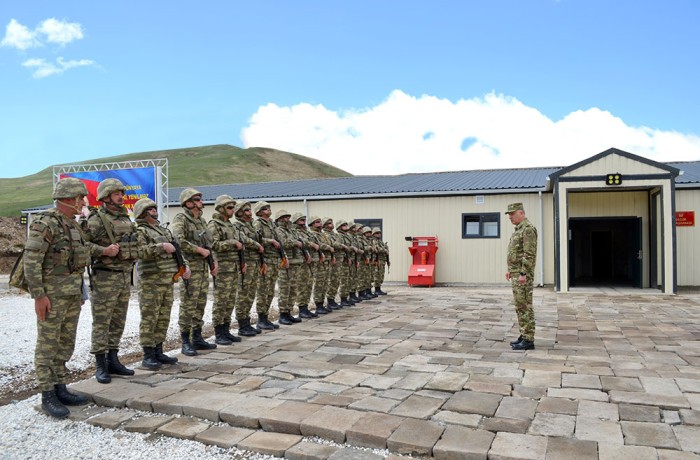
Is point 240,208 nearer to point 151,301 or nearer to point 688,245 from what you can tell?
point 151,301

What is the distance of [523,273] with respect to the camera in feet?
20.9

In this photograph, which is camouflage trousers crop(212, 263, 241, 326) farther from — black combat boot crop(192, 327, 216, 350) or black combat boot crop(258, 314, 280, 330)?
black combat boot crop(258, 314, 280, 330)

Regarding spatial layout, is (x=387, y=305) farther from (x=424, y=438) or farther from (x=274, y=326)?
(x=424, y=438)

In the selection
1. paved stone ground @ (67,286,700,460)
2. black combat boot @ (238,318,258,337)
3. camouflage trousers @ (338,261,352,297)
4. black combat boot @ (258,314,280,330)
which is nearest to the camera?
paved stone ground @ (67,286,700,460)

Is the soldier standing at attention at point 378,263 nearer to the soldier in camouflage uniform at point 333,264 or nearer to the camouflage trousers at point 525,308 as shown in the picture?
the soldier in camouflage uniform at point 333,264

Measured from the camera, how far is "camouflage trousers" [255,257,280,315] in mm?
7699

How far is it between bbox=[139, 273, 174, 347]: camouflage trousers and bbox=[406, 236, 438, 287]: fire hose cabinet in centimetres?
1025

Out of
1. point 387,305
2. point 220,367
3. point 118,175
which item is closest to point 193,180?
point 118,175

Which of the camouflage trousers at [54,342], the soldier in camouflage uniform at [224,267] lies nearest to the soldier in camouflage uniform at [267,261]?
the soldier in camouflage uniform at [224,267]

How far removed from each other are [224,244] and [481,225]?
10.2 m

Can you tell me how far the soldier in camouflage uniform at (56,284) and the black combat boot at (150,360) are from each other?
3.18 ft

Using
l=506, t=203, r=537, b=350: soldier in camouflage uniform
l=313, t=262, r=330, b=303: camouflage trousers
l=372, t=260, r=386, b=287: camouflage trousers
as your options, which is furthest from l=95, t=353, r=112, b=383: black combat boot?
l=372, t=260, r=386, b=287: camouflage trousers

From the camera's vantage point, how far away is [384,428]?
145 inches

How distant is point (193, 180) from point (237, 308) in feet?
188
